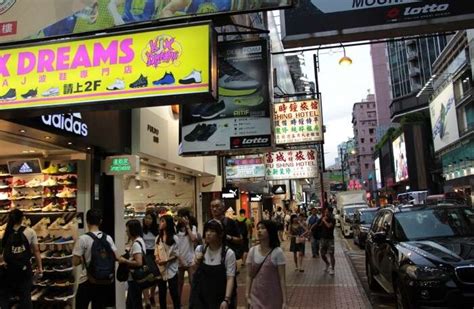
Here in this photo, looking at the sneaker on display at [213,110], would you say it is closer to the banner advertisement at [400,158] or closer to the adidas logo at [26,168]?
the adidas logo at [26,168]

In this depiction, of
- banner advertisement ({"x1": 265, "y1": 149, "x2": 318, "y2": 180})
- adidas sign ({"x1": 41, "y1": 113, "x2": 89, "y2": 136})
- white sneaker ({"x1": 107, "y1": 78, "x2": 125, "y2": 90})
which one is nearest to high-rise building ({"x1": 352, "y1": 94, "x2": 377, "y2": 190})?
banner advertisement ({"x1": 265, "y1": 149, "x2": 318, "y2": 180})

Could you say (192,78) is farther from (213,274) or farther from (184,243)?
(184,243)

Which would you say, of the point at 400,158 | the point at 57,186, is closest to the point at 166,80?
the point at 57,186

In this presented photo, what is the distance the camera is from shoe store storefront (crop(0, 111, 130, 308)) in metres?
9.18

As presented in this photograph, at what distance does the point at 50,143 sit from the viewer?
8.80 meters

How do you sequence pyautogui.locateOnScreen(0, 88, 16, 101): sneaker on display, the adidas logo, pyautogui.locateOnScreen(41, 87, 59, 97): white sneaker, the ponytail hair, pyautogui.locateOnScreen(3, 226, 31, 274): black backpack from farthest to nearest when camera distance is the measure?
the adidas logo < the ponytail hair < pyautogui.locateOnScreen(3, 226, 31, 274): black backpack < pyautogui.locateOnScreen(0, 88, 16, 101): sneaker on display < pyautogui.locateOnScreen(41, 87, 59, 97): white sneaker

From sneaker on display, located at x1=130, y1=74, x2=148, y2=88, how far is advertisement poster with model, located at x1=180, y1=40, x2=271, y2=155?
521 cm

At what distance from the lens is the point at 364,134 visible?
417 ft

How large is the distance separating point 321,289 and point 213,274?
6808mm

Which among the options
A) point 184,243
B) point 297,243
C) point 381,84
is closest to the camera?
point 184,243

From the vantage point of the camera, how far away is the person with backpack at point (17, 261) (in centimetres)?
724

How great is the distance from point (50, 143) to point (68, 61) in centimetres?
358

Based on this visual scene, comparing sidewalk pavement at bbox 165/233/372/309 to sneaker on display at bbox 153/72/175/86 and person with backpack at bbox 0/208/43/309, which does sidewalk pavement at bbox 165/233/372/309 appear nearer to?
person with backpack at bbox 0/208/43/309

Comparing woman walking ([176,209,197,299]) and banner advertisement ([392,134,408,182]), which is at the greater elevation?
banner advertisement ([392,134,408,182])
